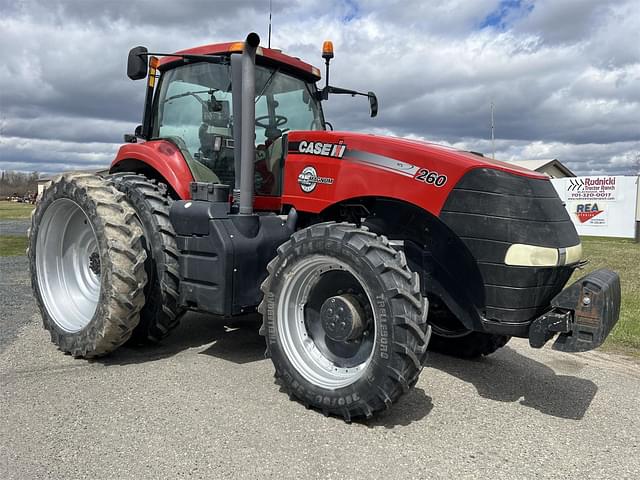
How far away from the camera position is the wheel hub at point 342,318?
138 inches

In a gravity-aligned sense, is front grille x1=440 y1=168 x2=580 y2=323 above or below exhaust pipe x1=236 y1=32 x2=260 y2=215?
below

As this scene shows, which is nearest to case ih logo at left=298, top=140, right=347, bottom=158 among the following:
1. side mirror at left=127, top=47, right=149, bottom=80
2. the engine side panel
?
the engine side panel

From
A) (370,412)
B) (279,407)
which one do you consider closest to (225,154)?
(279,407)

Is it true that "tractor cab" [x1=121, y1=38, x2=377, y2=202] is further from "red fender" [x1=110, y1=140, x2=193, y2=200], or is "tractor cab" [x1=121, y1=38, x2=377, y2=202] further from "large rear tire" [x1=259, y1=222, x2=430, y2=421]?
"large rear tire" [x1=259, y1=222, x2=430, y2=421]

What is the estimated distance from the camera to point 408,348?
10.3 feet

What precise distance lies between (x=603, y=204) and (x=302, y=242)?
62.5 feet

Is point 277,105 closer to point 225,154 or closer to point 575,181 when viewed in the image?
point 225,154

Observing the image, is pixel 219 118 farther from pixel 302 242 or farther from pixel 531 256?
pixel 531 256

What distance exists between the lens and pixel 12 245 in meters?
14.6

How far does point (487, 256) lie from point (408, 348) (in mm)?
813

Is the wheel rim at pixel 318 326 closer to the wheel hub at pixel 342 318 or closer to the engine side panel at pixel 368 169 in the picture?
the wheel hub at pixel 342 318

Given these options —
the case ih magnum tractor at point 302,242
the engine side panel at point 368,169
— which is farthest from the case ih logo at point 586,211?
the engine side panel at point 368,169

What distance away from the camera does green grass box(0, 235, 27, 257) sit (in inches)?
500

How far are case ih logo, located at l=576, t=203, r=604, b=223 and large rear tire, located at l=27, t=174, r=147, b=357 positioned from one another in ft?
62.8
